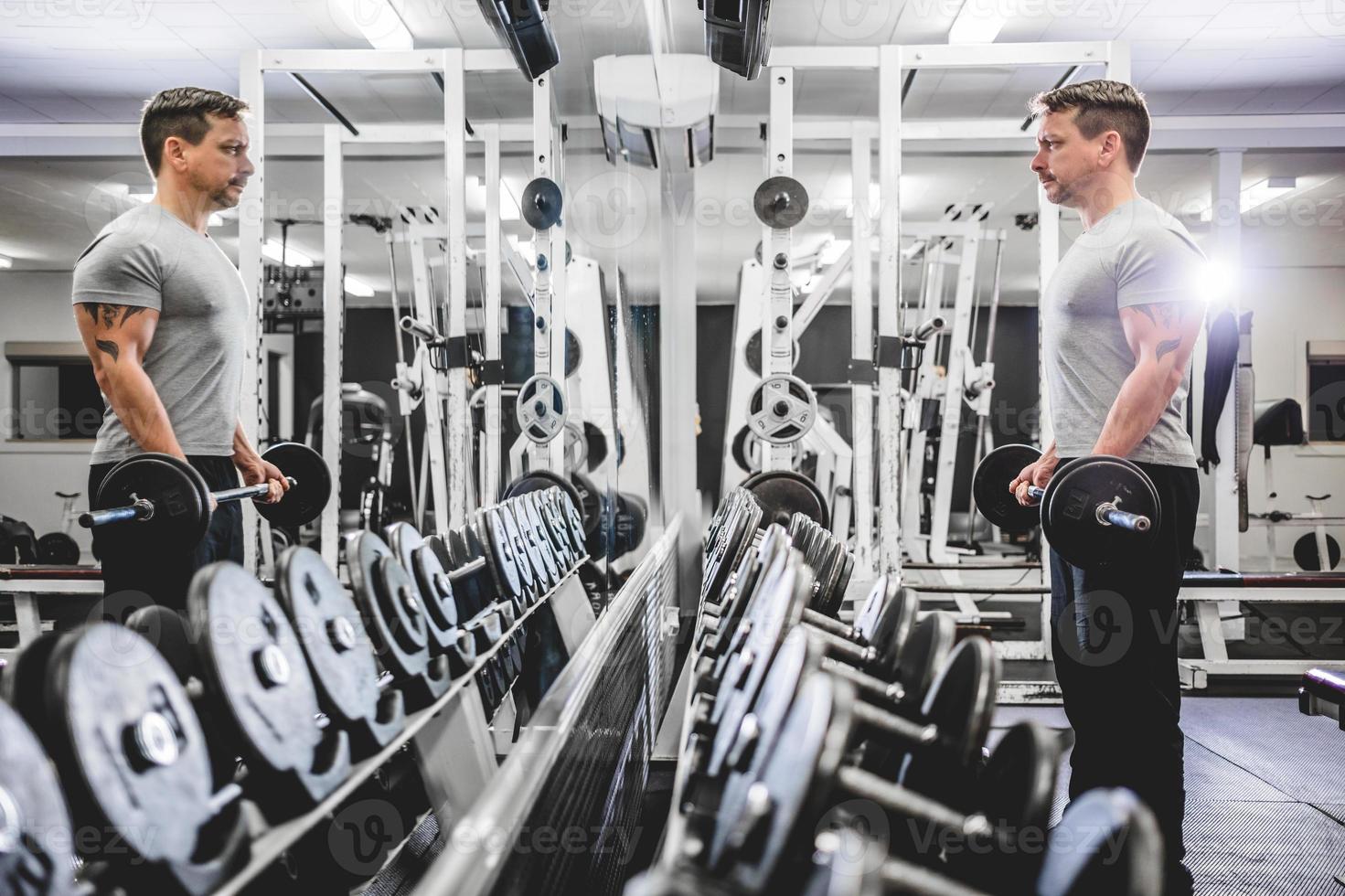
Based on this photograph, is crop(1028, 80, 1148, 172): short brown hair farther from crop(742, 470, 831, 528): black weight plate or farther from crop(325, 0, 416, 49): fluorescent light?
crop(325, 0, 416, 49): fluorescent light

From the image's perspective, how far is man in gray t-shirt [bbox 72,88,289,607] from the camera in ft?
4.32

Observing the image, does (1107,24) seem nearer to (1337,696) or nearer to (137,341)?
(1337,696)

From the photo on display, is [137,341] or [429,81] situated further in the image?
[429,81]

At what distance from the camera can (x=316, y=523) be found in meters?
7.43

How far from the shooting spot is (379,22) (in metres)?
3.08

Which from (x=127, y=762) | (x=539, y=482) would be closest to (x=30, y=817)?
(x=127, y=762)

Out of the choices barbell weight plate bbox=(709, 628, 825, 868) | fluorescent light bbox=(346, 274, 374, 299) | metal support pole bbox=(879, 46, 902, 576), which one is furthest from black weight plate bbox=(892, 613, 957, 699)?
fluorescent light bbox=(346, 274, 374, 299)

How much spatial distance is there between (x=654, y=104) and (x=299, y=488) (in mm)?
1980

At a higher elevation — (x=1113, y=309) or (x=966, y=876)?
(x=1113, y=309)

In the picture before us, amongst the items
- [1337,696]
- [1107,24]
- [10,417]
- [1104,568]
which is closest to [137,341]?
[10,417]

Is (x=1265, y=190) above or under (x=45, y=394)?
above

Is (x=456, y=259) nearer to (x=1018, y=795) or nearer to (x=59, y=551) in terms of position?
(x=1018, y=795)

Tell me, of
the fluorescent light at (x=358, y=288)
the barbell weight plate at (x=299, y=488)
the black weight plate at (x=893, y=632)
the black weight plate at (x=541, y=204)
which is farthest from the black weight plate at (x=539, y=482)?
the fluorescent light at (x=358, y=288)

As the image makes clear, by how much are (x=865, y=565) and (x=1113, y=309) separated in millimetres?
1929
